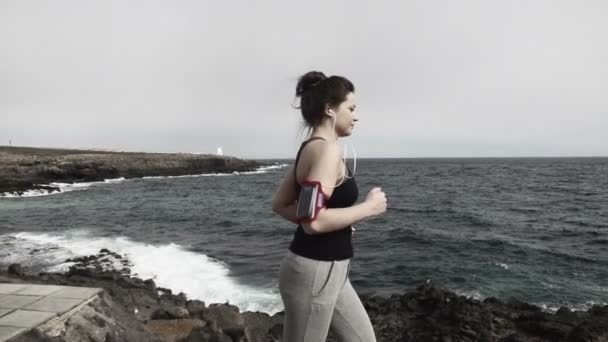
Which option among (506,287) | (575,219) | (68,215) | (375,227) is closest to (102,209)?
(68,215)

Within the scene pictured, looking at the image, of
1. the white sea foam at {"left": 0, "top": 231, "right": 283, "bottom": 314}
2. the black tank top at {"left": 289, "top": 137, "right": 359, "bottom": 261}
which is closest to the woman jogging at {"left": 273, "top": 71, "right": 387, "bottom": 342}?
the black tank top at {"left": 289, "top": 137, "right": 359, "bottom": 261}

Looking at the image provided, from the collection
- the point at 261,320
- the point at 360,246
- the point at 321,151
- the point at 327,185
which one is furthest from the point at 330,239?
the point at 360,246

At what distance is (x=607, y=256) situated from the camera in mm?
16766

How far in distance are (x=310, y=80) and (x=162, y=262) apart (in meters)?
14.3

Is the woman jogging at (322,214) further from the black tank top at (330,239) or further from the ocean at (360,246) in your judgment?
the ocean at (360,246)

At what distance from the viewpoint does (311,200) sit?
1.86 meters

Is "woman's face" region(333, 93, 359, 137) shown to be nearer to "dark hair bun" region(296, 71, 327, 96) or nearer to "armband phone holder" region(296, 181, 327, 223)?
"dark hair bun" region(296, 71, 327, 96)

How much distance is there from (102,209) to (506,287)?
27141mm

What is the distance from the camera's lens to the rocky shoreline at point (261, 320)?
5.59m

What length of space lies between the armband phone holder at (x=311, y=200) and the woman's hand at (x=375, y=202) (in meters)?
0.35

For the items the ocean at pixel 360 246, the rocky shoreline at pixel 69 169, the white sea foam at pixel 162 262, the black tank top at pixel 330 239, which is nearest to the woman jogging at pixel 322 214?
the black tank top at pixel 330 239

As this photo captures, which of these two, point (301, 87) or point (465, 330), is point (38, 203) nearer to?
point (465, 330)

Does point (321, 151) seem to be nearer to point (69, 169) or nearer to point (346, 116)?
point (346, 116)

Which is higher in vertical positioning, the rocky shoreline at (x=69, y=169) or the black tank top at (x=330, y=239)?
the black tank top at (x=330, y=239)
